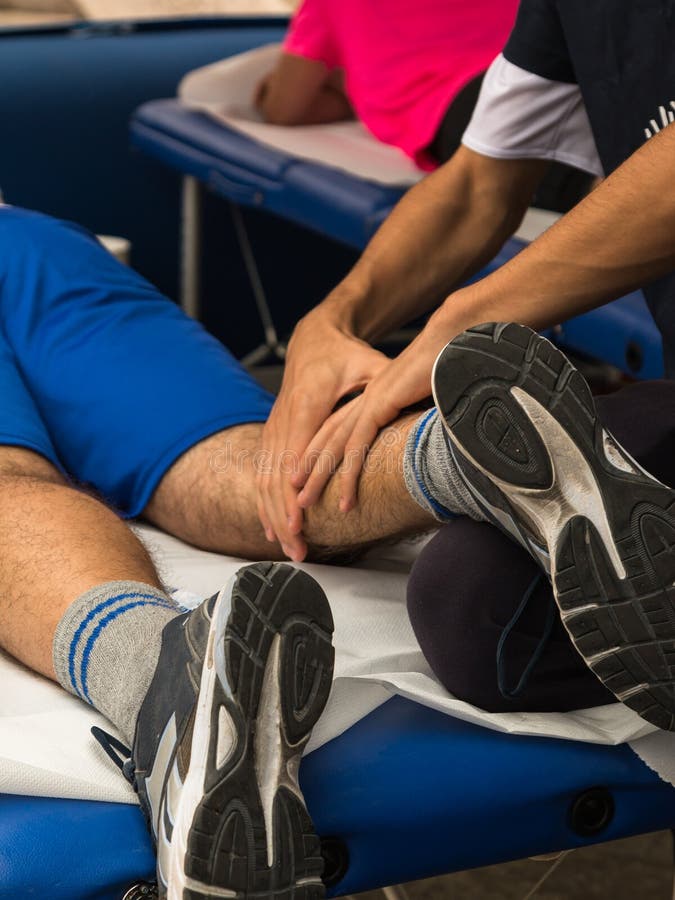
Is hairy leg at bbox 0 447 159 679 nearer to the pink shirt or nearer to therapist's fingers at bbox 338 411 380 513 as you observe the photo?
therapist's fingers at bbox 338 411 380 513

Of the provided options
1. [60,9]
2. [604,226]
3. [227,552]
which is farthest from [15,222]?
[60,9]

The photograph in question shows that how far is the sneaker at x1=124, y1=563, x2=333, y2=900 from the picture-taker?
0.86 m

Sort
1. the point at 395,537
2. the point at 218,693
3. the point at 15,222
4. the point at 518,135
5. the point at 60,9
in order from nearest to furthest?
1. the point at 218,693
2. the point at 395,537
3. the point at 518,135
4. the point at 15,222
5. the point at 60,9

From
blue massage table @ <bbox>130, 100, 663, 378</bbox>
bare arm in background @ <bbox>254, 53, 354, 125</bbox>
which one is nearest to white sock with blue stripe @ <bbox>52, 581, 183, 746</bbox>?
blue massage table @ <bbox>130, 100, 663, 378</bbox>

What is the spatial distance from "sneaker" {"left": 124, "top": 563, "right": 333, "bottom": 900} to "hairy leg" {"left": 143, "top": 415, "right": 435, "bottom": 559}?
209mm

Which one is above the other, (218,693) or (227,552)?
(218,693)

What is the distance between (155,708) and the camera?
38.0 inches

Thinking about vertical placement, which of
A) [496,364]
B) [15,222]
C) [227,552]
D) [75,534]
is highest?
[496,364]

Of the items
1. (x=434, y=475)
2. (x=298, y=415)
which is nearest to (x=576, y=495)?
(x=434, y=475)

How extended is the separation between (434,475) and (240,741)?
0.28m

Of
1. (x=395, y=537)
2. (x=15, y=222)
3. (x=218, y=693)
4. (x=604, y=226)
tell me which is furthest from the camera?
(x=15, y=222)

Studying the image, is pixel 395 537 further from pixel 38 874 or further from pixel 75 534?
pixel 38 874

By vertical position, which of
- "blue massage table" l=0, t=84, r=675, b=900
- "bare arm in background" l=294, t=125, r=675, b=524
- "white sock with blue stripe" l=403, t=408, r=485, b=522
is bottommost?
"blue massage table" l=0, t=84, r=675, b=900

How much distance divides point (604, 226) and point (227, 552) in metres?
0.52
